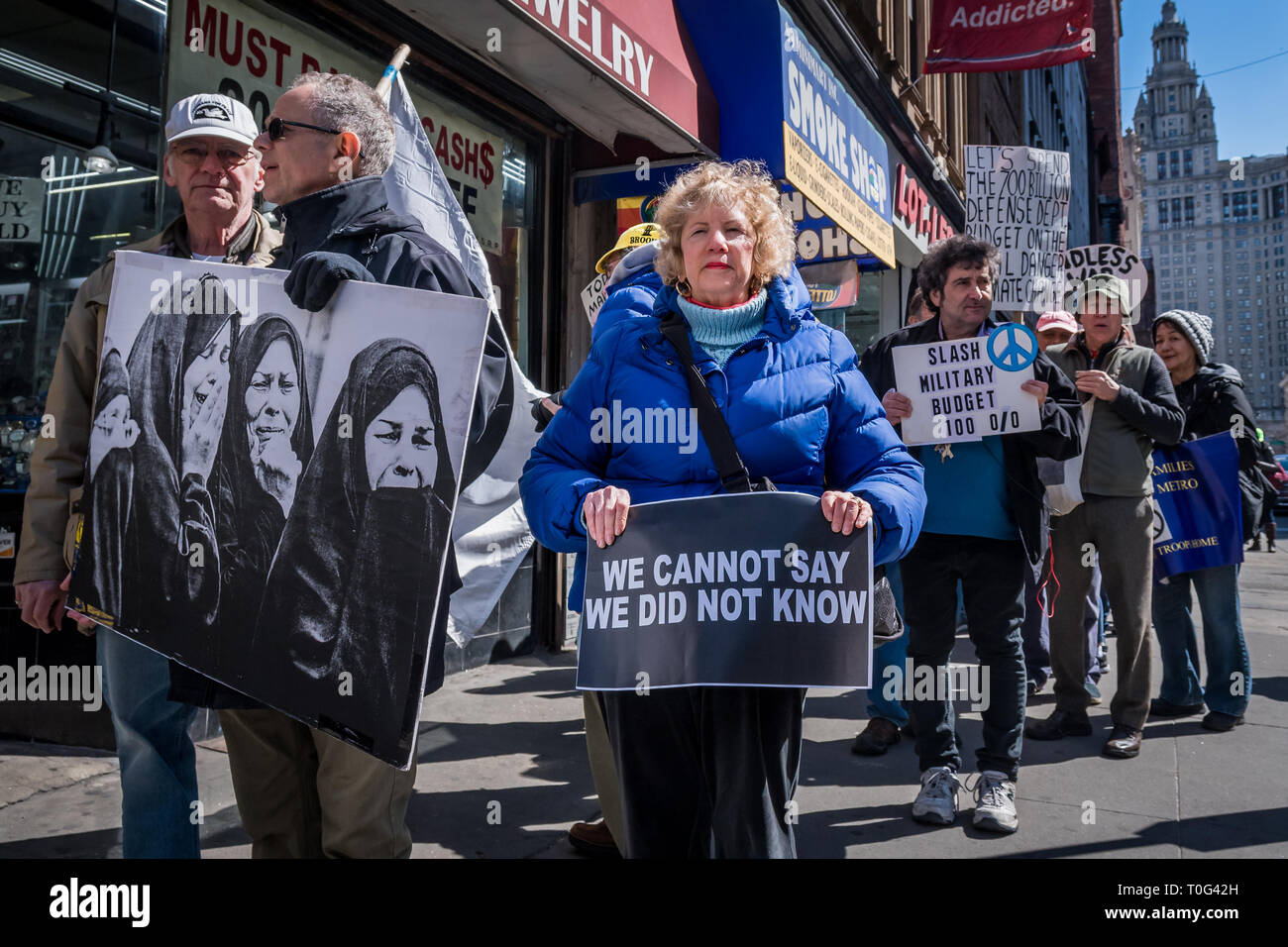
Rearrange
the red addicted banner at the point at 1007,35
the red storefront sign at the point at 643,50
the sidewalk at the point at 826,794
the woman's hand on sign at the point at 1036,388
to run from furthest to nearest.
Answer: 1. the red addicted banner at the point at 1007,35
2. the red storefront sign at the point at 643,50
3. the woman's hand on sign at the point at 1036,388
4. the sidewalk at the point at 826,794

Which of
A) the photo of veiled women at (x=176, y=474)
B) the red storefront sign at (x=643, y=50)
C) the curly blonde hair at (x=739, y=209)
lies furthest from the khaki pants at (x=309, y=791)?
the red storefront sign at (x=643, y=50)

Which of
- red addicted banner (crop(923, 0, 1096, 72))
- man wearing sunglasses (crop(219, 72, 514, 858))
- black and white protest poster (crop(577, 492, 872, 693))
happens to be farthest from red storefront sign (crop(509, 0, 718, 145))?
red addicted banner (crop(923, 0, 1096, 72))

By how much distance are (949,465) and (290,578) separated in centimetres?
266

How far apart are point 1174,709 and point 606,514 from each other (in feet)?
15.5

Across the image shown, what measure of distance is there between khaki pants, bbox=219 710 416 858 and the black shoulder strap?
3.30 ft

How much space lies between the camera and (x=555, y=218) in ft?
22.8

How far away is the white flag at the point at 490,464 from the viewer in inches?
137

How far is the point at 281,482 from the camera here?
2.24 metres

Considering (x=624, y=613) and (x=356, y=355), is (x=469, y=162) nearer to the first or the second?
(x=356, y=355)

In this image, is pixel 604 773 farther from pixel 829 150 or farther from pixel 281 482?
pixel 829 150

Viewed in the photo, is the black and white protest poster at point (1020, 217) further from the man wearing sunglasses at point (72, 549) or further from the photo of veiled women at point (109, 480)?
the photo of veiled women at point (109, 480)

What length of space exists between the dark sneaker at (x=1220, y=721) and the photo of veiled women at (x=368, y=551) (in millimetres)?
4695

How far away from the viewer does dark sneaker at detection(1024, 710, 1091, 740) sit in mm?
4973

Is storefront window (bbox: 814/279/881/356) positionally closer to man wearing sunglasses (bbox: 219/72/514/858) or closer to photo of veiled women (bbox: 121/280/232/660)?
man wearing sunglasses (bbox: 219/72/514/858)
